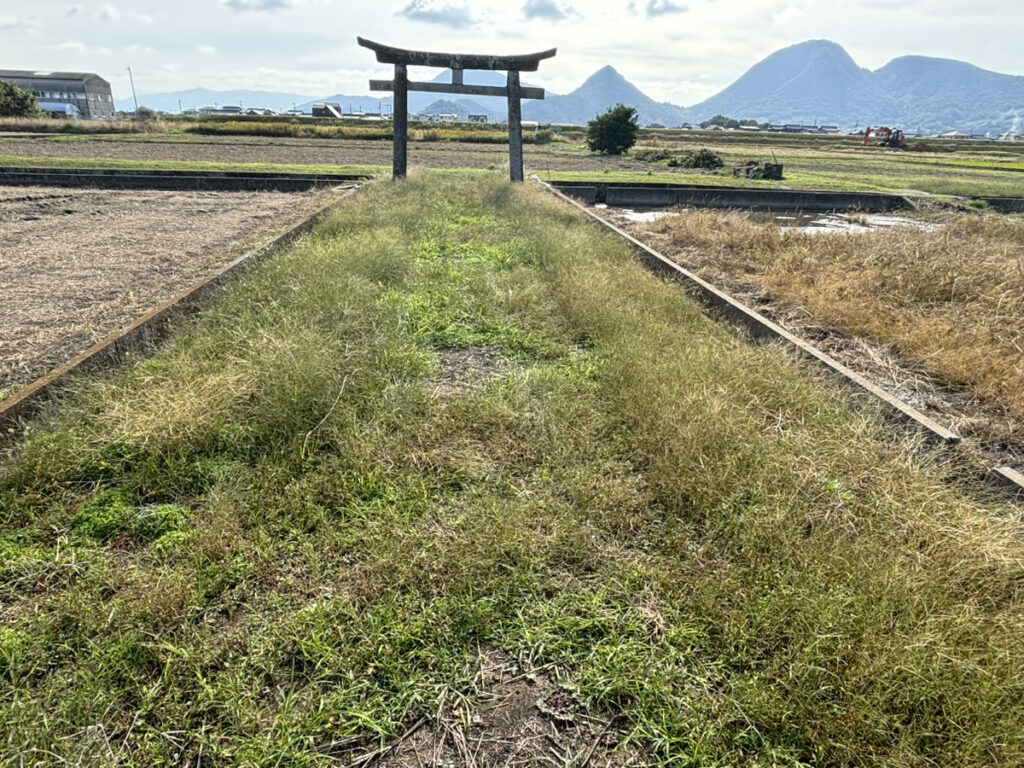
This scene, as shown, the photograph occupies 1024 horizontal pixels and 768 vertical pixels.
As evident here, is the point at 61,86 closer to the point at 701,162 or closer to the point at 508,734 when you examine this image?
the point at 701,162

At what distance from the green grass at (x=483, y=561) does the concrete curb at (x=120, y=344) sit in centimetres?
16

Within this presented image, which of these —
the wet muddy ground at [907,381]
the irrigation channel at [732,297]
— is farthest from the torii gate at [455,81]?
the wet muddy ground at [907,381]

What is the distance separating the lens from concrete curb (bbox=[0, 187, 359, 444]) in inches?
118

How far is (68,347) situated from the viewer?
166 inches

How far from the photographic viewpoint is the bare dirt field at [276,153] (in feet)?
Result: 63.5

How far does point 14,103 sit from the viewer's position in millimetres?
34375

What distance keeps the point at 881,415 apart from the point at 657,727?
2.66 meters

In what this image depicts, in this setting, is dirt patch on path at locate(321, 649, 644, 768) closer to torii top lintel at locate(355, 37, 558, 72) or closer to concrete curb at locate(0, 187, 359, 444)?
concrete curb at locate(0, 187, 359, 444)

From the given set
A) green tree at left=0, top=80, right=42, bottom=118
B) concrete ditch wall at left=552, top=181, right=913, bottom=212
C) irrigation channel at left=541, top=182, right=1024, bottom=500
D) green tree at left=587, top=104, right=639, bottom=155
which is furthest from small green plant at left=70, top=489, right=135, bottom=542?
green tree at left=0, top=80, right=42, bottom=118

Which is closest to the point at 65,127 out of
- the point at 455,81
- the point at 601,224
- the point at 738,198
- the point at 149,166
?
the point at 149,166

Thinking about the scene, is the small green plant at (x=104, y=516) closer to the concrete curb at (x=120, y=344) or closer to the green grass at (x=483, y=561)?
the green grass at (x=483, y=561)

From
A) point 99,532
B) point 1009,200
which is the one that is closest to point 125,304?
point 99,532

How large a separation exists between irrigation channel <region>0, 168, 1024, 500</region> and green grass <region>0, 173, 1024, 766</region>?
0.65 feet

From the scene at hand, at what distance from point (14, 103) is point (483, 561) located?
4871 centimetres
